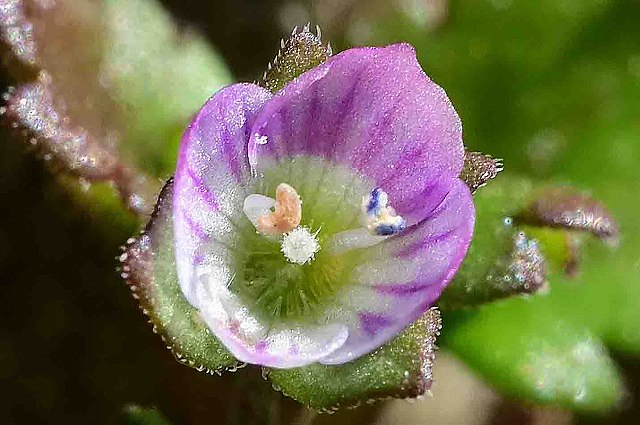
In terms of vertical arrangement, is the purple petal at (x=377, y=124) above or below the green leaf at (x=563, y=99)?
above

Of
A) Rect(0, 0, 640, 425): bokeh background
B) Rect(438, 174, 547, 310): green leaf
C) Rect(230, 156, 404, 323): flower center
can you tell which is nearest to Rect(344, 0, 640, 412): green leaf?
Rect(0, 0, 640, 425): bokeh background

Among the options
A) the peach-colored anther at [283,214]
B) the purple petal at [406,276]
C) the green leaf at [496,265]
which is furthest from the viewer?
the green leaf at [496,265]

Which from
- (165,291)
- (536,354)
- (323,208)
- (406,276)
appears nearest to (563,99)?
(536,354)

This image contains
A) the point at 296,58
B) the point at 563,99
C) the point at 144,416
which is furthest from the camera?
the point at 563,99

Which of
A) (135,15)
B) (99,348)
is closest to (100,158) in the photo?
(135,15)

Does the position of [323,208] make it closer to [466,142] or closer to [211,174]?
[211,174]

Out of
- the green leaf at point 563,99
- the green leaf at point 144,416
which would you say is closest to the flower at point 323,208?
the green leaf at point 144,416

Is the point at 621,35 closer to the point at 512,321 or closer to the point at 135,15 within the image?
the point at 512,321

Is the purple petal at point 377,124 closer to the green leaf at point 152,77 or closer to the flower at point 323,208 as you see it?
the flower at point 323,208
